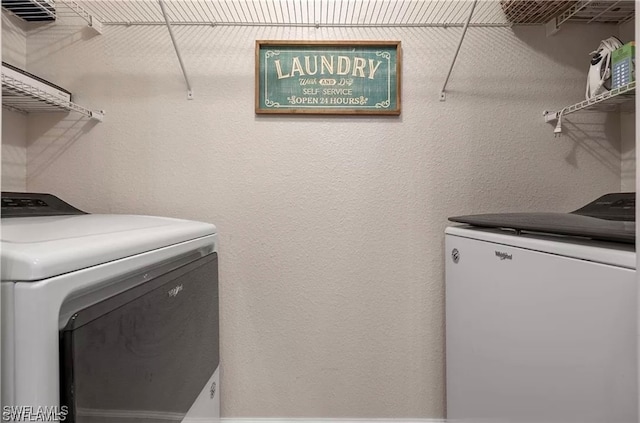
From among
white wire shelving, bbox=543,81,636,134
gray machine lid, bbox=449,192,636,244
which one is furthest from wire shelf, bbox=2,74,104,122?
white wire shelving, bbox=543,81,636,134

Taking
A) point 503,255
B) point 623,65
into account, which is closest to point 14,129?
point 503,255

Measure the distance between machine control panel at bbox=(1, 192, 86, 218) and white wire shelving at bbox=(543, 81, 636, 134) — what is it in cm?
154

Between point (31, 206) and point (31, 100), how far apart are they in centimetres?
35

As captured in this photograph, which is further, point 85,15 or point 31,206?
point 85,15

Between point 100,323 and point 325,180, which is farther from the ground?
point 325,180

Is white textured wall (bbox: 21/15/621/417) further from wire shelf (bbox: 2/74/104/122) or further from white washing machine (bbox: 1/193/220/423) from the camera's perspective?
white washing machine (bbox: 1/193/220/423)

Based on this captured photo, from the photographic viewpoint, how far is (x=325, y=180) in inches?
51.2

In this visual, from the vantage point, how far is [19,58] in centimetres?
126

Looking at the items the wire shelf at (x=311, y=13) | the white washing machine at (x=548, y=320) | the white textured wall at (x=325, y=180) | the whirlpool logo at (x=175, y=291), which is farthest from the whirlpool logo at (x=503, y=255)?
the wire shelf at (x=311, y=13)

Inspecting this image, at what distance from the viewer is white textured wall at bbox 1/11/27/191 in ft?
3.94

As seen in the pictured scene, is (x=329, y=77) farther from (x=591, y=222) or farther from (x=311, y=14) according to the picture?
(x=591, y=222)

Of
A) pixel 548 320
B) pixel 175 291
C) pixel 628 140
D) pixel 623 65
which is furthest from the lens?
pixel 628 140

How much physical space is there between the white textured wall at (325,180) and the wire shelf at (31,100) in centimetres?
9

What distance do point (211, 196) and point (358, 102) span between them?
1.96 feet
